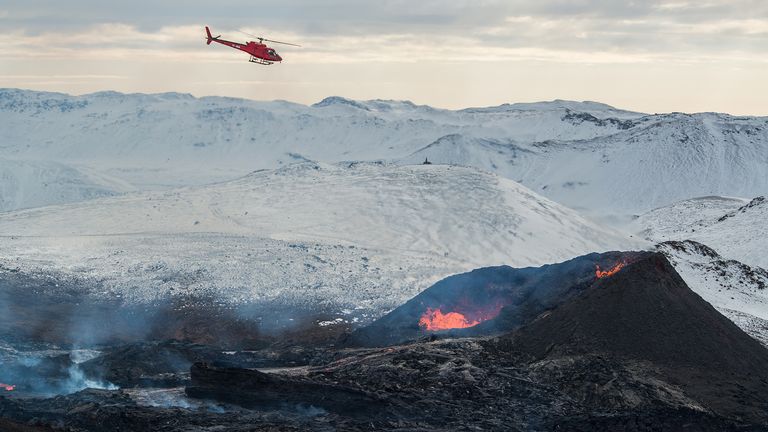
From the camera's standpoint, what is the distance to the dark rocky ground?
22.1 m

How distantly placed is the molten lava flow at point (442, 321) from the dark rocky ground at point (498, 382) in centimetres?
337

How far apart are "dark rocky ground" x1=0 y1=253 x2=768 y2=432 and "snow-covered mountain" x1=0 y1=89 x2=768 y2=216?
6531 centimetres

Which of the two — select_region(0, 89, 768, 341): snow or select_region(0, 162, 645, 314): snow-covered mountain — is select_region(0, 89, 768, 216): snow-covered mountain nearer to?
select_region(0, 89, 768, 341): snow

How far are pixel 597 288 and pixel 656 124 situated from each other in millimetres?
92349

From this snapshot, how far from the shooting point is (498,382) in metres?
24.9

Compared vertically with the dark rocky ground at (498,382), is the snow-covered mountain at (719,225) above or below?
below

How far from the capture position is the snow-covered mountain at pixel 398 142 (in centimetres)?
10350

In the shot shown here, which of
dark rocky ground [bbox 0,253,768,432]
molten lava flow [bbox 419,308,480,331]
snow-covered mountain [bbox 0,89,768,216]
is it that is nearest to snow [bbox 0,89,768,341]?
snow-covered mountain [bbox 0,89,768,216]

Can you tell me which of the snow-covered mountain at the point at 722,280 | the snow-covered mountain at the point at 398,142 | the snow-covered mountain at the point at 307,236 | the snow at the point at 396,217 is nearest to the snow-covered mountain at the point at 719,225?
the snow at the point at 396,217

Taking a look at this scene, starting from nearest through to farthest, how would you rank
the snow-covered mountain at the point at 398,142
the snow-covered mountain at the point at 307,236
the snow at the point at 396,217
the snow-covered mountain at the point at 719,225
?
the snow-covered mountain at the point at 307,236
the snow at the point at 396,217
the snow-covered mountain at the point at 719,225
the snow-covered mountain at the point at 398,142

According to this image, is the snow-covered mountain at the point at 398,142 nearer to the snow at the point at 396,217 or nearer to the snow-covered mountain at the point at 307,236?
the snow at the point at 396,217

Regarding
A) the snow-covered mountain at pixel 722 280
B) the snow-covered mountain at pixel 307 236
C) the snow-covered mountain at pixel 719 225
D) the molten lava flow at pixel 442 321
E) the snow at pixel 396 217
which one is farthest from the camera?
the snow-covered mountain at pixel 719 225

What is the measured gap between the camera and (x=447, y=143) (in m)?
110

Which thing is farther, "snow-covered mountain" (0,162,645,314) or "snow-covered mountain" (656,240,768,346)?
"snow-covered mountain" (656,240,768,346)
